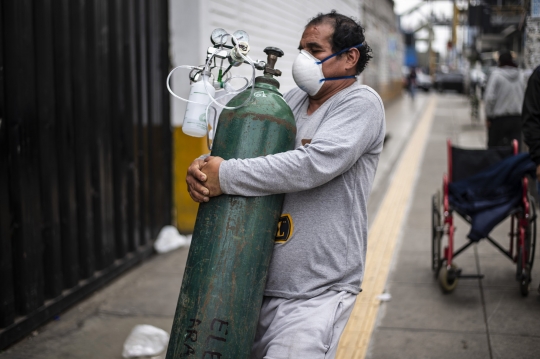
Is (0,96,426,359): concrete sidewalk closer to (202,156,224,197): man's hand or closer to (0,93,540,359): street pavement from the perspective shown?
(0,93,540,359): street pavement

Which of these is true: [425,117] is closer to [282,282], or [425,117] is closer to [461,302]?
[461,302]

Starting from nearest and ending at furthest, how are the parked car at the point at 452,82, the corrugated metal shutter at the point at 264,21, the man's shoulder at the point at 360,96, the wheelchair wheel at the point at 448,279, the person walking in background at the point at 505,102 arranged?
1. the man's shoulder at the point at 360,96
2. the wheelchair wheel at the point at 448,279
3. the corrugated metal shutter at the point at 264,21
4. the person walking in background at the point at 505,102
5. the parked car at the point at 452,82

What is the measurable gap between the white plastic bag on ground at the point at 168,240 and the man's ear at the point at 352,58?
3.97 meters

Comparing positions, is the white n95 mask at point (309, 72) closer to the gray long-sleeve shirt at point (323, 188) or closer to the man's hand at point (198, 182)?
the gray long-sleeve shirt at point (323, 188)

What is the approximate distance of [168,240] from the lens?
6.05 meters

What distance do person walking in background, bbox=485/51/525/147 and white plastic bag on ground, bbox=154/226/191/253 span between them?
4.70 metres

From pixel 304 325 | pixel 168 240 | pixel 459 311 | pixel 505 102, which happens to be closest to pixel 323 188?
pixel 304 325

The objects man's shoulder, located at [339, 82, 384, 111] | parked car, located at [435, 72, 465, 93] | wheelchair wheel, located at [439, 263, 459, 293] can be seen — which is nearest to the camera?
man's shoulder, located at [339, 82, 384, 111]

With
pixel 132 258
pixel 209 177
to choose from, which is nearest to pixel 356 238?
pixel 209 177

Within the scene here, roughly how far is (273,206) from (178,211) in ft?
13.5

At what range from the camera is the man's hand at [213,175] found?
222 centimetres

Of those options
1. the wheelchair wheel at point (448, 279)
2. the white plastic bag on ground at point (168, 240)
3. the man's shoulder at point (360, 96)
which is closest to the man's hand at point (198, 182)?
the man's shoulder at point (360, 96)

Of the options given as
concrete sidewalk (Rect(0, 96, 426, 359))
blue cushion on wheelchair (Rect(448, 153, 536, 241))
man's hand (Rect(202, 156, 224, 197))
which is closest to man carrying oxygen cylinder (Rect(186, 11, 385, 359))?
man's hand (Rect(202, 156, 224, 197))

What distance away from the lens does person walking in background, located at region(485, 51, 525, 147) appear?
843 cm
